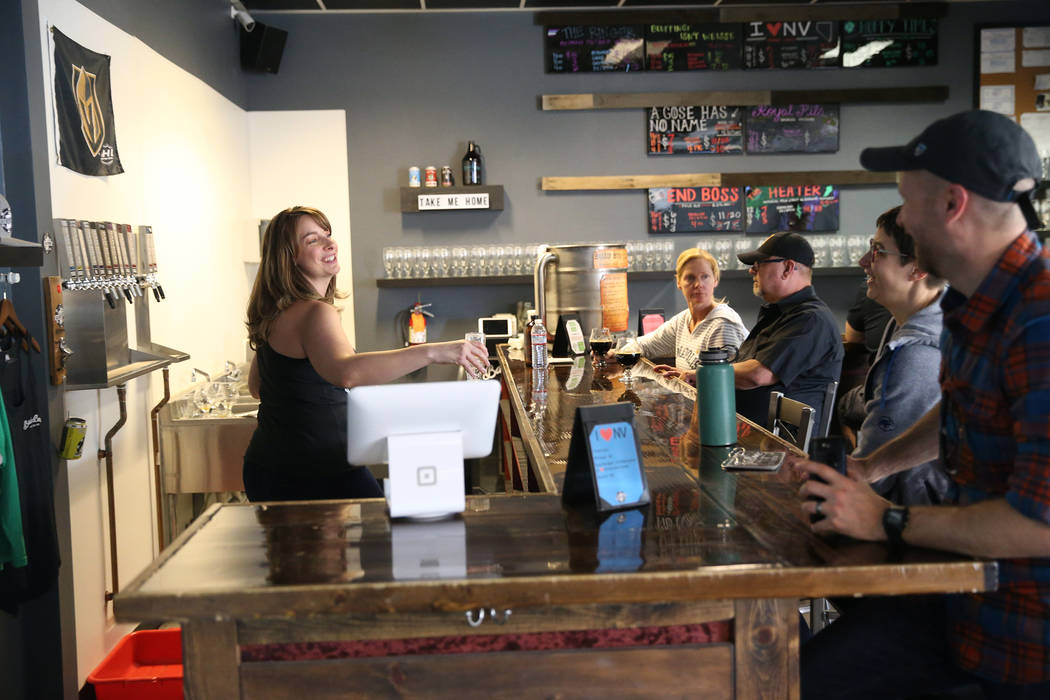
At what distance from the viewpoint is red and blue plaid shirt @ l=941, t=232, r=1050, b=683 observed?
150cm

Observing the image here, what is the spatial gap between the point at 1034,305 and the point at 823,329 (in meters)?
2.21

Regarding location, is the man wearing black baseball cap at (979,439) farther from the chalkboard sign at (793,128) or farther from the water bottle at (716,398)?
the chalkboard sign at (793,128)

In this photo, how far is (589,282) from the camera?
509cm

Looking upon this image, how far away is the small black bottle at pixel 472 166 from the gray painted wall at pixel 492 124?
0.13 meters

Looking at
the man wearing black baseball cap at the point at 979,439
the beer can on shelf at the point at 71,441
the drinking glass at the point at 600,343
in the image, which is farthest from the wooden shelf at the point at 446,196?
the man wearing black baseball cap at the point at 979,439

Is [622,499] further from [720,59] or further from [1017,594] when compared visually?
[720,59]

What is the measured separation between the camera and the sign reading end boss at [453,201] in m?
6.41

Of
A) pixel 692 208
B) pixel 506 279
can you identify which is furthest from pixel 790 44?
pixel 506 279

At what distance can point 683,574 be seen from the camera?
147 cm

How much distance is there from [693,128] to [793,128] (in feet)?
2.40

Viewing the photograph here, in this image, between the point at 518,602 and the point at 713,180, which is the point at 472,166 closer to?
the point at 713,180

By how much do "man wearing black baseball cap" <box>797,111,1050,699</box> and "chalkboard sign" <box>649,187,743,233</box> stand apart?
4872mm

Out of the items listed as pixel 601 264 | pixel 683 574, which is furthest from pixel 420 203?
pixel 683 574

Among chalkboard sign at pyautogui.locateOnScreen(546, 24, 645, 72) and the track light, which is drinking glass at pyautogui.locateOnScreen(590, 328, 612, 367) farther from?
the track light
